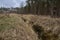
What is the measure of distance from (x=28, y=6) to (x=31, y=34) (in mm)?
31320

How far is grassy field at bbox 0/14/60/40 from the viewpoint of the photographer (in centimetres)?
1300

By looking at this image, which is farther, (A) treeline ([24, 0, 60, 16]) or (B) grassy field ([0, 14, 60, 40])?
(A) treeline ([24, 0, 60, 16])

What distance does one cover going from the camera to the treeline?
122ft

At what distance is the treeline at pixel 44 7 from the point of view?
37312mm

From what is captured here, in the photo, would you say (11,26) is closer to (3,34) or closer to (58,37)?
(3,34)

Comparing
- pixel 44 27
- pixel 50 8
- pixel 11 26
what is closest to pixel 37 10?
pixel 50 8

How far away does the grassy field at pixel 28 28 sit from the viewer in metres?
13.0

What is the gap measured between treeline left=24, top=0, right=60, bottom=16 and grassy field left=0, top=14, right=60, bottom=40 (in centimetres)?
1743

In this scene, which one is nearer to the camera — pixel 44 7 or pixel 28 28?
pixel 28 28

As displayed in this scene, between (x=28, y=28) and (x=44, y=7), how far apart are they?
26.4 meters

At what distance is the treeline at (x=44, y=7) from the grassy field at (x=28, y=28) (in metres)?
17.4

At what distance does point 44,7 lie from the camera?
41219 millimetres

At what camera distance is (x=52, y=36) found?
1608 centimetres

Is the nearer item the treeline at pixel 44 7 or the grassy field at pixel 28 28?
the grassy field at pixel 28 28
